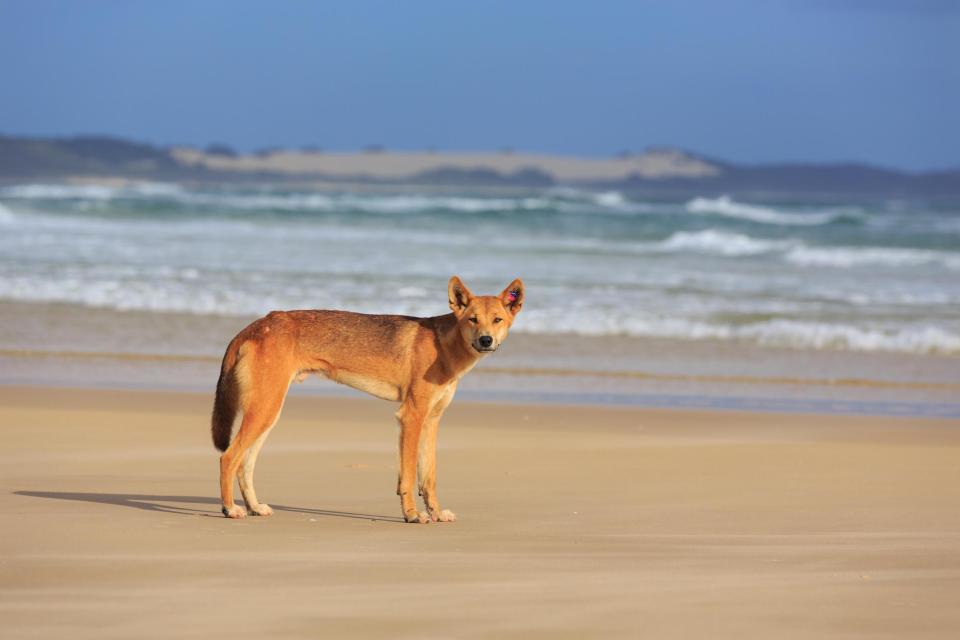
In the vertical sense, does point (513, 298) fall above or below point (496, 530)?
above

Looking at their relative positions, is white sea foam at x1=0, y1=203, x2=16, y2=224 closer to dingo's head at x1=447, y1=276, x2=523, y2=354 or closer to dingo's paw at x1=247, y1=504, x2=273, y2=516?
dingo's paw at x1=247, y1=504, x2=273, y2=516

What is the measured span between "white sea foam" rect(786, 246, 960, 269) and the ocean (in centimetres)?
7

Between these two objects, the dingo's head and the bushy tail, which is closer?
the dingo's head

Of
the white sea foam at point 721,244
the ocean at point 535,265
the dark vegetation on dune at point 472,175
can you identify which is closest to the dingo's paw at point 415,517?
the ocean at point 535,265

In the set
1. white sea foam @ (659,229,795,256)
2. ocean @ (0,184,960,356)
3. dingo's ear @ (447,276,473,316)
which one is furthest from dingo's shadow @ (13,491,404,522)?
white sea foam @ (659,229,795,256)

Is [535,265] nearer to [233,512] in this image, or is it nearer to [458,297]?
[458,297]

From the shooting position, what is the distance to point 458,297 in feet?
23.5

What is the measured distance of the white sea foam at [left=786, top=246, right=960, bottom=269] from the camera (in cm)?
2930

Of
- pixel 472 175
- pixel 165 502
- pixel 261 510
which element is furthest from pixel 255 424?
pixel 472 175

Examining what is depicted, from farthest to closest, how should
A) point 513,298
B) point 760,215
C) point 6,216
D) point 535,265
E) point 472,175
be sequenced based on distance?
point 472,175
point 760,215
point 6,216
point 535,265
point 513,298

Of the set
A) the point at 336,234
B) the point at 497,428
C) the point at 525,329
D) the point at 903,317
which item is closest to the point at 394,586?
the point at 497,428

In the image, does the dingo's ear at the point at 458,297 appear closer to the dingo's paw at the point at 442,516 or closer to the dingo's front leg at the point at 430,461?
the dingo's front leg at the point at 430,461

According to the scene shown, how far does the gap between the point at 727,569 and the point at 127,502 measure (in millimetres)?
3381

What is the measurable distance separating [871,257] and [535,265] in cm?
925
